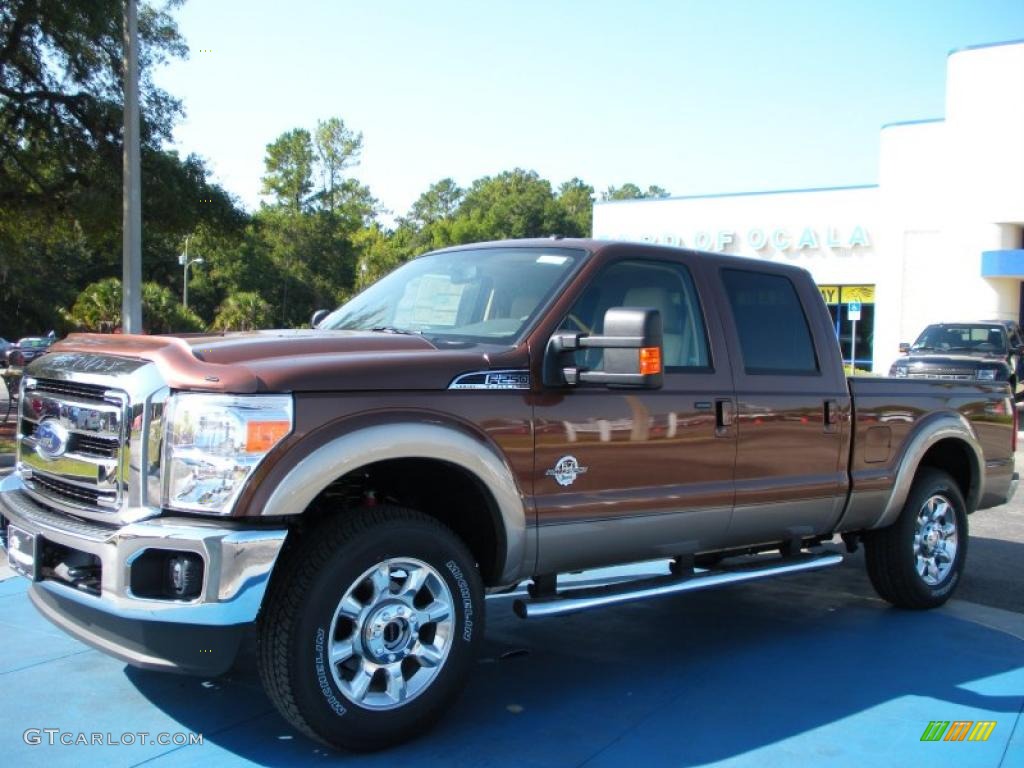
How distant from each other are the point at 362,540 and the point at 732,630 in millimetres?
2847

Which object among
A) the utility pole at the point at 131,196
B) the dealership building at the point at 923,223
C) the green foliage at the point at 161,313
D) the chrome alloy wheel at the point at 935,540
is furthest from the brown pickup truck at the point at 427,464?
the green foliage at the point at 161,313

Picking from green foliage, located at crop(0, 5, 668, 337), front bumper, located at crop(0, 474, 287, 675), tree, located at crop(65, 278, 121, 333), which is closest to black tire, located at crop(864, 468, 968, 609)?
front bumper, located at crop(0, 474, 287, 675)

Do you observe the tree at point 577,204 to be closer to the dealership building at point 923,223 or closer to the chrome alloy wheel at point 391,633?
the dealership building at point 923,223

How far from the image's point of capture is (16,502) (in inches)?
168

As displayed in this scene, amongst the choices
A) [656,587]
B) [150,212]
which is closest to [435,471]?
[656,587]

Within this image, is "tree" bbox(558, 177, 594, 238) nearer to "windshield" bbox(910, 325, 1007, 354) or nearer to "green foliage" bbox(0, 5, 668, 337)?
"green foliage" bbox(0, 5, 668, 337)

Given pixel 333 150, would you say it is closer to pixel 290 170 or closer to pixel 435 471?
pixel 290 170

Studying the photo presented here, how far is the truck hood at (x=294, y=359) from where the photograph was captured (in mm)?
3576

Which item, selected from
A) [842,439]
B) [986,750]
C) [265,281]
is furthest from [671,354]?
[265,281]

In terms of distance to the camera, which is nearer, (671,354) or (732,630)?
(671,354)

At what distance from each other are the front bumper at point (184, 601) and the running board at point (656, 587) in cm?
117

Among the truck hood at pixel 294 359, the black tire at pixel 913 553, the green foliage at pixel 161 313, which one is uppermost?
the green foliage at pixel 161 313

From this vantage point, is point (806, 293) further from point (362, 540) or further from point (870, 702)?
point (362, 540)

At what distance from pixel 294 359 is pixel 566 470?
122cm
